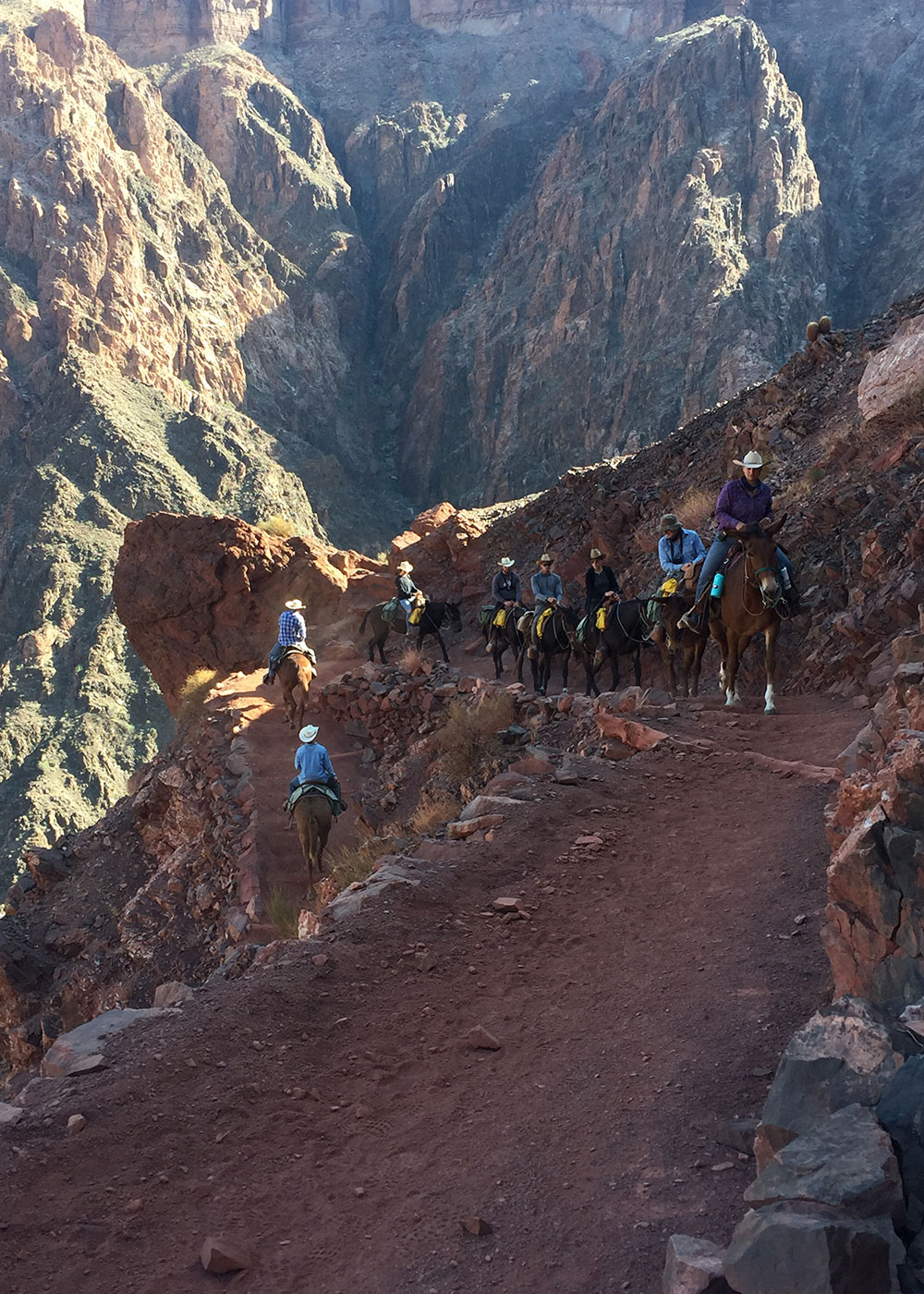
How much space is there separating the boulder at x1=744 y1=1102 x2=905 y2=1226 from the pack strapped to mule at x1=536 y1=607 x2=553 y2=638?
1498 centimetres

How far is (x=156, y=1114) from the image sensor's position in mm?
5133

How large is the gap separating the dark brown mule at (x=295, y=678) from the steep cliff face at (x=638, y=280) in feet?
178

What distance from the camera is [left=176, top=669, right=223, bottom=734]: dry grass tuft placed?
23.2 metres

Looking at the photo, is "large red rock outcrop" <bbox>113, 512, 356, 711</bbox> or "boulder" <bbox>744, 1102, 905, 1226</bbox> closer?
"boulder" <bbox>744, 1102, 905, 1226</bbox>

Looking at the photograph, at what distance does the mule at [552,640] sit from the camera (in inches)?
714

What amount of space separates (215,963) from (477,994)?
7.03 metres

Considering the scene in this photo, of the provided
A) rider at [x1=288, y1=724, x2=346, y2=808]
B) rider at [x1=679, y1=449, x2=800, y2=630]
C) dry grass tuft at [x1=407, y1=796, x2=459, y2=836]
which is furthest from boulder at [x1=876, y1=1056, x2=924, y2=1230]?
rider at [x1=288, y1=724, x2=346, y2=808]

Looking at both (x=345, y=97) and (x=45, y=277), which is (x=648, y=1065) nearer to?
(x=45, y=277)

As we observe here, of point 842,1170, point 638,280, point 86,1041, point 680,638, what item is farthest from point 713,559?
point 638,280

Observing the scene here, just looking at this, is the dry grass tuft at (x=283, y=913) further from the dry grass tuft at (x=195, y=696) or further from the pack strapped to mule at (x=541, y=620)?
the dry grass tuft at (x=195, y=696)

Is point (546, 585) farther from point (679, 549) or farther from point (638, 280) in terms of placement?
point (638, 280)

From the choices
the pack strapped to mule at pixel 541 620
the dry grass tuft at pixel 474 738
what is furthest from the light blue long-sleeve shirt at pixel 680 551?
the pack strapped to mule at pixel 541 620

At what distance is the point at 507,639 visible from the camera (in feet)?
69.1

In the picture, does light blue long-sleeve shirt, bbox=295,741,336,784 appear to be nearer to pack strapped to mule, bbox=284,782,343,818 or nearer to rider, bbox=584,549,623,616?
pack strapped to mule, bbox=284,782,343,818
